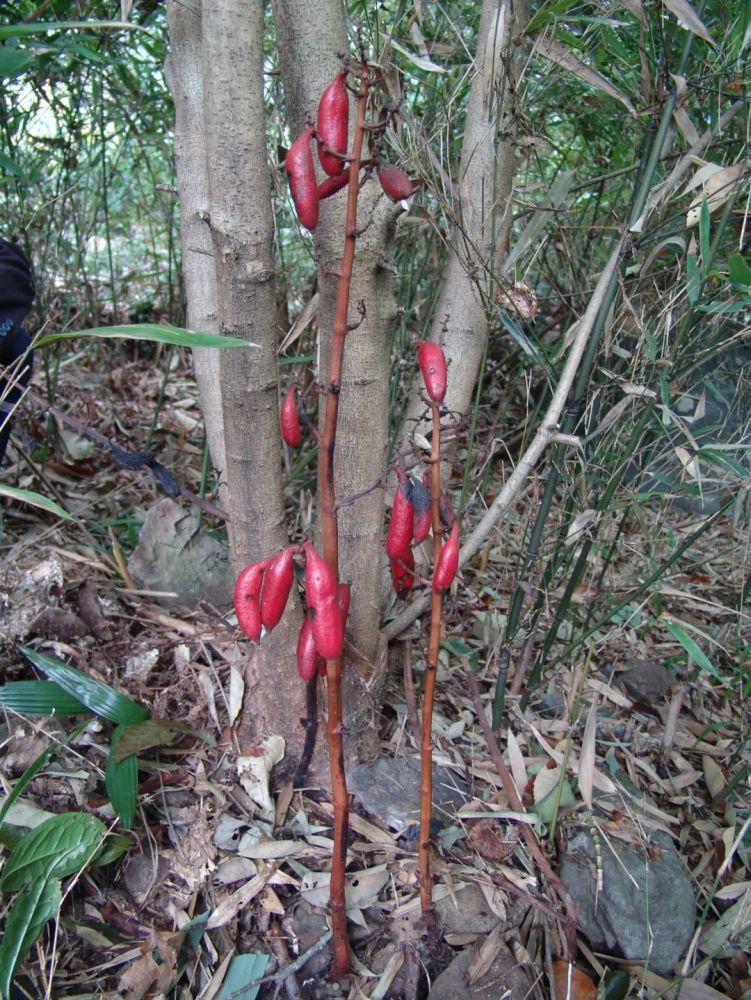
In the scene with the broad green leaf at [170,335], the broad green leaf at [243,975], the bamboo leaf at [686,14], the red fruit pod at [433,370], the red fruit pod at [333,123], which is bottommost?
the broad green leaf at [243,975]

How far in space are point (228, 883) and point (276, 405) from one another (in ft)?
2.62

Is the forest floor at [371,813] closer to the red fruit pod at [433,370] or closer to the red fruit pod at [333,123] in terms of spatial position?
the red fruit pod at [433,370]

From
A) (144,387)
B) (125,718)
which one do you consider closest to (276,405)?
(125,718)

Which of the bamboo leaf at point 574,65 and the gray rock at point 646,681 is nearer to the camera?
the bamboo leaf at point 574,65

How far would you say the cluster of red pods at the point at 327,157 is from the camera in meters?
0.81

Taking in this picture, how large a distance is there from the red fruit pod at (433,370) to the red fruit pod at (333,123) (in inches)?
9.5

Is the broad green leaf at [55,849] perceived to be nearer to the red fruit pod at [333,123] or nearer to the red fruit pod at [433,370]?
the red fruit pod at [433,370]

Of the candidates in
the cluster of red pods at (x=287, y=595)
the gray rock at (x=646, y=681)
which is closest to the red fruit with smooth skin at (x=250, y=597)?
the cluster of red pods at (x=287, y=595)

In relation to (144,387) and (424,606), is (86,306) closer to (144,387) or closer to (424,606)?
(144,387)

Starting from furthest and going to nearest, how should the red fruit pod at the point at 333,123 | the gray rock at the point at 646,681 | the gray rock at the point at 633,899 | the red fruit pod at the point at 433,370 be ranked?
the gray rock at the point at 646,681 → the gray rock at the point at 633,899 → the red fruit pod at the point at 433,370 → the red fruit pod at the point at 333,123

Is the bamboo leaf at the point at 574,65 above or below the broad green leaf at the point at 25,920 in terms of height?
above

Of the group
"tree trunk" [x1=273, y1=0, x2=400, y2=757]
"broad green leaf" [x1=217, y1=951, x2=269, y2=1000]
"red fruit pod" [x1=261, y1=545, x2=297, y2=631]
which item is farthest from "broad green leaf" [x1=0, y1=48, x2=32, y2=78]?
"broad green leaf" [x1=217, y1=951, x2=269, y2=1000]

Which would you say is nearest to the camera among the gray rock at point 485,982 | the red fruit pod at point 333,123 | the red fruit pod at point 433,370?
the red fruit pod at point 333,123

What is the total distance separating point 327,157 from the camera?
2.72 ft
